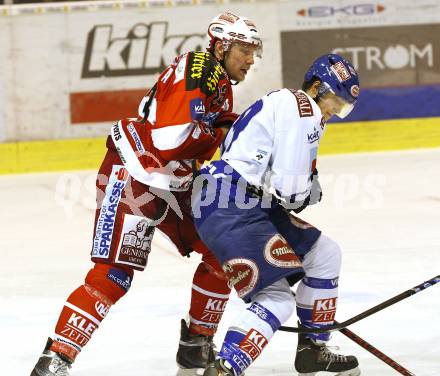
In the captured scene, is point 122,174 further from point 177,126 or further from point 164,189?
point 177,126

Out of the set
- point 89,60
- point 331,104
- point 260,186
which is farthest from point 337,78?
point 89,60

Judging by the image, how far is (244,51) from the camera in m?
3.75

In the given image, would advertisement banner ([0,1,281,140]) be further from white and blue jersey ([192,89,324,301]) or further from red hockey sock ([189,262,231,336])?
white and blue jersey ([192,89,324,301])

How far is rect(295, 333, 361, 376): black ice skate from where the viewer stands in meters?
3.56

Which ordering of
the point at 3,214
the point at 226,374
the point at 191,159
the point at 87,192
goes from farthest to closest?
the point at 87,192 < the point at 3,214 < the point at 191,159 < the point at 226,374

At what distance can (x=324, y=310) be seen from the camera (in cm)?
347

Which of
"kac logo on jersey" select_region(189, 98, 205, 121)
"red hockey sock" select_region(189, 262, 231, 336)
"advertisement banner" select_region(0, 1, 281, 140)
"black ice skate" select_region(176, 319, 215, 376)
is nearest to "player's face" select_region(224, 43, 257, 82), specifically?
"kac logo on jersey" select_region(189, 98, 205, 121)

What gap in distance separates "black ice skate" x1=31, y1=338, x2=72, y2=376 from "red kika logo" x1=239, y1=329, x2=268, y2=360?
0.61 meters

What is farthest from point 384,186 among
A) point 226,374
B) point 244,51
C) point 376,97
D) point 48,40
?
point 226,374

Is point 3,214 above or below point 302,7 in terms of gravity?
below

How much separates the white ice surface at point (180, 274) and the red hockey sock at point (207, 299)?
0.18 meters

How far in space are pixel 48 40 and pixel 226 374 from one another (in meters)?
6.16

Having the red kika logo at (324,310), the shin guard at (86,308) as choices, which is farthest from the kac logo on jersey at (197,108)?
the red kika logo at (324,310)

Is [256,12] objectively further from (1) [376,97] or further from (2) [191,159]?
(2) [191,159]
